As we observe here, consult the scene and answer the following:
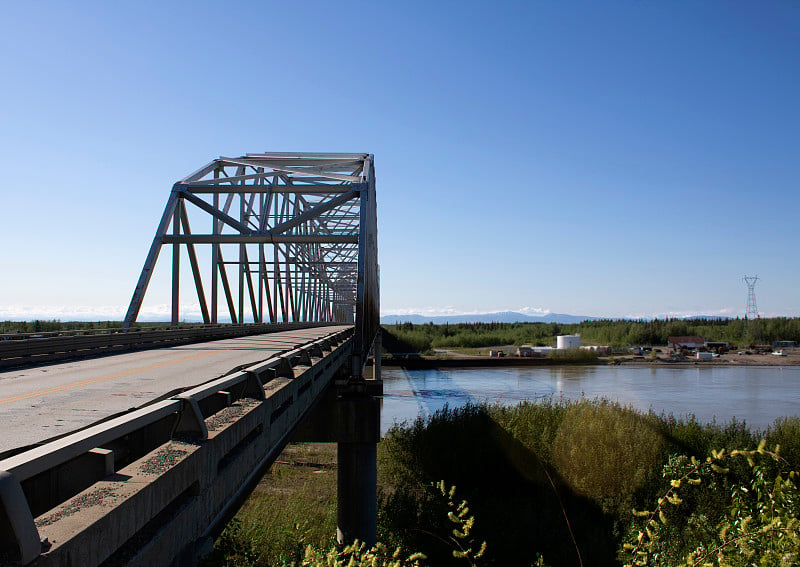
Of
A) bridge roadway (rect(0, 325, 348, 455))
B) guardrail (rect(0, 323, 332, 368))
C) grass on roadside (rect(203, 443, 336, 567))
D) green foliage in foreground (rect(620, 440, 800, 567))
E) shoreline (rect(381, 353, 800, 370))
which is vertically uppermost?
guardrail (rect(0, 323, 332, 368))

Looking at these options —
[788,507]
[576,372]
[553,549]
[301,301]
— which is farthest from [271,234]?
[576,372]

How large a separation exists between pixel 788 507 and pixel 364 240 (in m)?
18.0

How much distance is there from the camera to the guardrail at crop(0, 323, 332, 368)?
11705 millimetres

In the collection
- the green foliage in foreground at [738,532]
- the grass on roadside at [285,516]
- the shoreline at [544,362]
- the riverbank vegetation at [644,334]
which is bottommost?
the shoreline at [544,362]

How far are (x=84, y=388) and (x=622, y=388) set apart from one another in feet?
196

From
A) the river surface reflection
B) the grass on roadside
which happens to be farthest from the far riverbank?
the grass on roadside

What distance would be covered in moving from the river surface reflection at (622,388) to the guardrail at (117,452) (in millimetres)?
29310

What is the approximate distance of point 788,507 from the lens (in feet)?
19.8

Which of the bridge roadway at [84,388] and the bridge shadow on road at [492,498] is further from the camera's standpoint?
the bridge shadow on road at [492,498]

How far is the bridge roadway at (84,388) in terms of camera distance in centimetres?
507

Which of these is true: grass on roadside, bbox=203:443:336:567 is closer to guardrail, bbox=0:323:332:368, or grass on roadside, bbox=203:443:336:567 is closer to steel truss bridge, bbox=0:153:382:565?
steel truss bridge, bbox=0:153:382:565

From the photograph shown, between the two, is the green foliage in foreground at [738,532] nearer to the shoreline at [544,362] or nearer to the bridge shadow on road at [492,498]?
the bridge shadow on road at [492,498]

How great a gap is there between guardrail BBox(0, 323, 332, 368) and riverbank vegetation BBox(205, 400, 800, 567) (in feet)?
19.7

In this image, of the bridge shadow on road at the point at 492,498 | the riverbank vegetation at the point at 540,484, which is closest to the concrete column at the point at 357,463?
the riverbank vegetation at the point at 540,484
